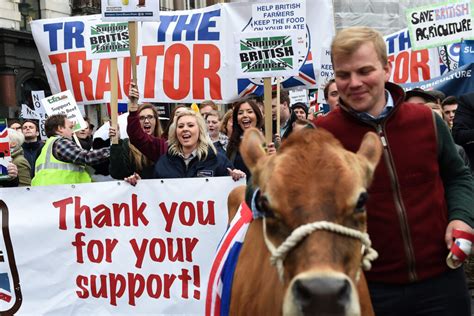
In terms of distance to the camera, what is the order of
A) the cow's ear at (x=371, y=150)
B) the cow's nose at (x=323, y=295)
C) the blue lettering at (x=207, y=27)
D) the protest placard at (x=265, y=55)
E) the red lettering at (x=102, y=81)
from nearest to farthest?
the cow's nose at (x=323, y=295) → the cow's ear at (x=371, y=150) → the protest placard at (x=265, y=55) → the red lettering at (x=102, y=81) → the blue lettering at (x=207, y=27)

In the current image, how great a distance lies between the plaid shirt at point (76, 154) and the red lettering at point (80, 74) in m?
2.10

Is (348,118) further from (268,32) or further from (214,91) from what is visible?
(214,91)

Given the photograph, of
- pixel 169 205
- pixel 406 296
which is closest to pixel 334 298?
pixel 406 296

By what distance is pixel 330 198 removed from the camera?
7.63 feet

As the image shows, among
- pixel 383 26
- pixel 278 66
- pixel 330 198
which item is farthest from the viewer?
pixel 383 26

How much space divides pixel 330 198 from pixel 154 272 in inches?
169

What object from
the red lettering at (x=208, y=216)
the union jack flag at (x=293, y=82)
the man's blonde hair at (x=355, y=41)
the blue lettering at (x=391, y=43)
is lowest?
the red lettering at (x=208, y=216)

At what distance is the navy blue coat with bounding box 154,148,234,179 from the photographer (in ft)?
20.8

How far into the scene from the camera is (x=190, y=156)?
20.7 ft

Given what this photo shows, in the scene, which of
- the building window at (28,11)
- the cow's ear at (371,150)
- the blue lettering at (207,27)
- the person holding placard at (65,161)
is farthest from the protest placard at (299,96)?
the building window at (28,11)

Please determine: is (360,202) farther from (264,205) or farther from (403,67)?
(403,67)

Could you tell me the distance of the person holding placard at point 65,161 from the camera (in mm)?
6945

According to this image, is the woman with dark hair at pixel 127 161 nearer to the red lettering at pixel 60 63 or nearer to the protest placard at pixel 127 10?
the protest placard at pixel 127 10

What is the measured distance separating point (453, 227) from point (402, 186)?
274 millimetres
